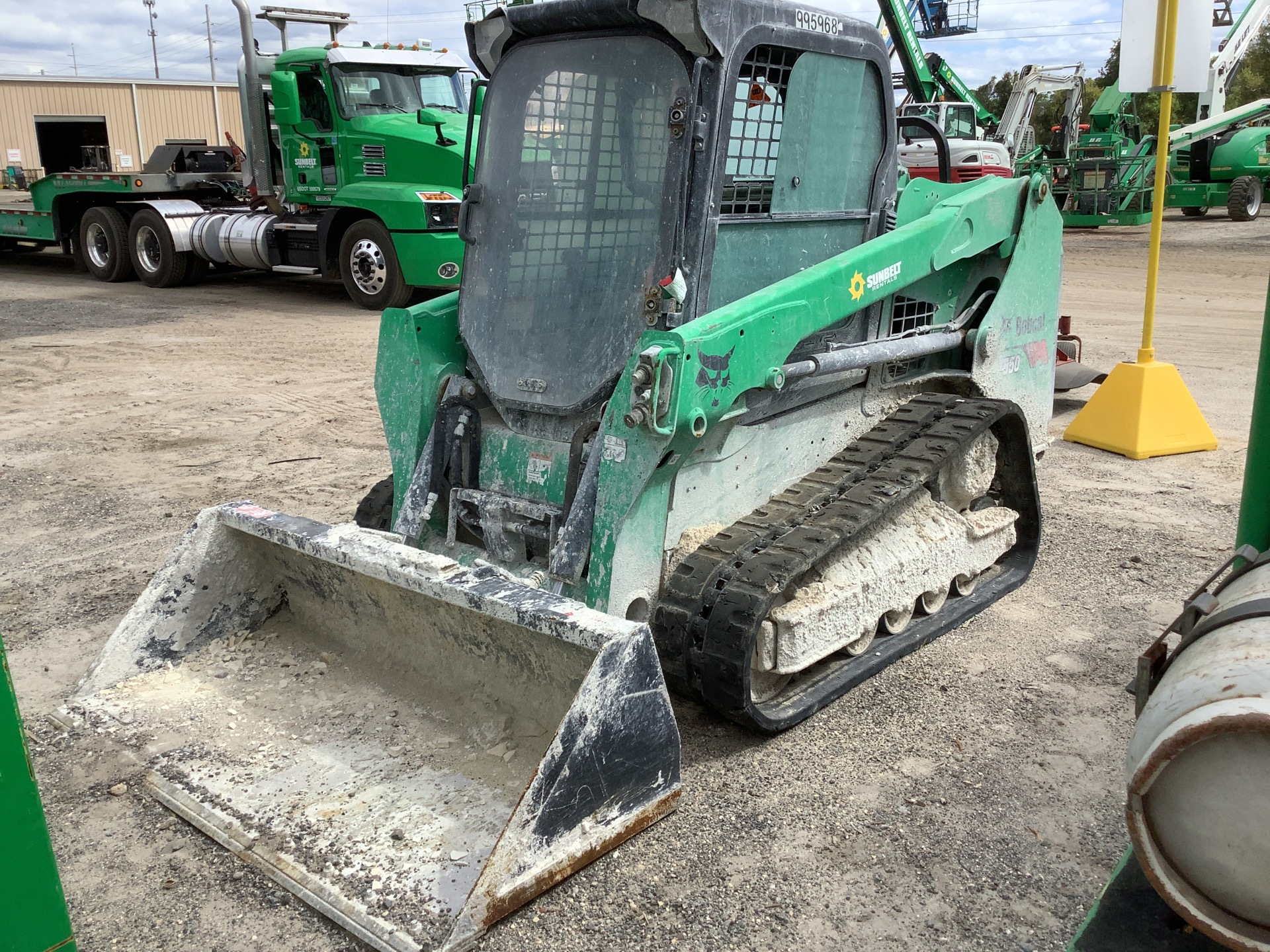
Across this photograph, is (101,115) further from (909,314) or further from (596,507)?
(596,507)

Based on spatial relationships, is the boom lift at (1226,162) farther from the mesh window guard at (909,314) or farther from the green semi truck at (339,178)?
the mesh window guard at (909,314)

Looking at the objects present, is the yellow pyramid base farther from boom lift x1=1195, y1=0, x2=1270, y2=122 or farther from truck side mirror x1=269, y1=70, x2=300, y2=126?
boom lift x1=1195, y1=0, x2=1270, y2=122

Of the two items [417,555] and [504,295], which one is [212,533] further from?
[504,295]

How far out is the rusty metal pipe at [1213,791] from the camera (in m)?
1.61

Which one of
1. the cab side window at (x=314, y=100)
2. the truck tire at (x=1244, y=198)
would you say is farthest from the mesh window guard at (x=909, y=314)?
the truck tire at (x=1244, y=198)

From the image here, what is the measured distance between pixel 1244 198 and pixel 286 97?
1804 cm

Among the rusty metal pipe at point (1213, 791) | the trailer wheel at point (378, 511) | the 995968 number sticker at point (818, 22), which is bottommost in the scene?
the trailer wheel at point (378, 511)

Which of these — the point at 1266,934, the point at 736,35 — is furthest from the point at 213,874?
the point at 736,35

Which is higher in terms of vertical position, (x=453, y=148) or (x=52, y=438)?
(x=453, y=148)

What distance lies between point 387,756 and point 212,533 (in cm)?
111

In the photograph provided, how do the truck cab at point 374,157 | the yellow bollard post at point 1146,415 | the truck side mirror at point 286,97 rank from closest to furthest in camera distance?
the yellow bollard post at point 1146,415 < the truck cab at point 374,157 < the truck side mirror at point 286,97

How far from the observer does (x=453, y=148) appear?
1185 cm

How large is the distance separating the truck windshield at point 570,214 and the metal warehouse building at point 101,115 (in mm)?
41136

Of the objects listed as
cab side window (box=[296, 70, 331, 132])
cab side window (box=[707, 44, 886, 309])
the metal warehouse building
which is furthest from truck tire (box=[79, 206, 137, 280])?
the metal warehouse building
